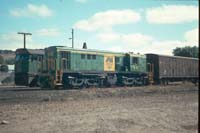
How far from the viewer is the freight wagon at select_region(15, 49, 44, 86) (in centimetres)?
2838

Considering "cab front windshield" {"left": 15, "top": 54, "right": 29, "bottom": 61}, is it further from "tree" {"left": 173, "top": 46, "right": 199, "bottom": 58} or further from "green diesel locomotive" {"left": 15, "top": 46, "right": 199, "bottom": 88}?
"tree" {"left": 173, "top": 46, "right": 199, "bottom": 58}

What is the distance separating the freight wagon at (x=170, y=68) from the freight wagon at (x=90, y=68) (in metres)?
2.04

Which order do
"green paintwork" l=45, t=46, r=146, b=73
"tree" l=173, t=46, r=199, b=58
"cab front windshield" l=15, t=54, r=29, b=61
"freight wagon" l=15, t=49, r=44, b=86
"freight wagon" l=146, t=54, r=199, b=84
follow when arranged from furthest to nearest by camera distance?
"tree" l=173, t=46, r=199, b=58 → "freight wagon" l=146, t=54, r=199, b=84 → "cab front windshield" l=15, t=54, r=29, b=61 → "freight wagon" l=15, t=49, r=44, b=86 → "green paintwork" l=45, t=46, r=146, b=73

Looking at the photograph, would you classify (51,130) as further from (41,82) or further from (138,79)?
(138,79)

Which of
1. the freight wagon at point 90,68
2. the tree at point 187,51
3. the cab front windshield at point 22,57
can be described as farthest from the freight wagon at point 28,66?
the tree at point 187,51

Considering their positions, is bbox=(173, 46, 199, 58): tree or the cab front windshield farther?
bbox=(173, 46, 199, 58): tree

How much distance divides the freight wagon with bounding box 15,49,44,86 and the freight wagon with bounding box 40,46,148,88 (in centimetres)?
142

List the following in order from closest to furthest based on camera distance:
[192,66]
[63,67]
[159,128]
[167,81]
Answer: [159,128] → [63,67] → [167,81] → [192,66]

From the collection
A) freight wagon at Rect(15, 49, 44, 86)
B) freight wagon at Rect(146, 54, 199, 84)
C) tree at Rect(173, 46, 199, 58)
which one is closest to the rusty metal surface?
freight wagon at Rect(146, 54, 199, 84)

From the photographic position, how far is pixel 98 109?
13219 millimetres

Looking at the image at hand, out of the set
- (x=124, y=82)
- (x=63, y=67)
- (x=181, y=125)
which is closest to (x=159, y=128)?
(x=181, y=125)

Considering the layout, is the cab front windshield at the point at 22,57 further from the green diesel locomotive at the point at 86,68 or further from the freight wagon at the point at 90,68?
the freight wagon at the point at 90,68

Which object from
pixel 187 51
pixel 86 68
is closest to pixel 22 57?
pixel 86 68

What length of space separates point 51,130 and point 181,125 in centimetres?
440
